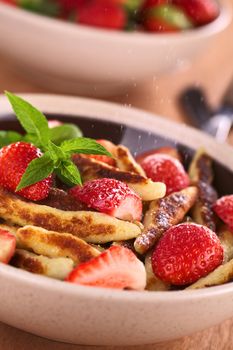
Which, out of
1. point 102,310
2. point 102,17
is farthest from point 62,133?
point 102,17

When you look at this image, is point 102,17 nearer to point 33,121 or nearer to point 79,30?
point 79,30

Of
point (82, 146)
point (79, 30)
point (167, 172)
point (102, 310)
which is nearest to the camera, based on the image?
point (102, 310)

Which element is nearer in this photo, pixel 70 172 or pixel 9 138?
pixel 70 172

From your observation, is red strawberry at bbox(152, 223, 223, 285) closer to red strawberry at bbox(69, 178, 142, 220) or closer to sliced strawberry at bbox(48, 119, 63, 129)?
red strawberry at bbox(69, 178, 142, 220)

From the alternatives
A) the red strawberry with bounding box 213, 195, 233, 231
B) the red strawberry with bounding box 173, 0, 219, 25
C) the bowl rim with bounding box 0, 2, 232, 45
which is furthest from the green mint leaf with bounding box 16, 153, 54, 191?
the red strawberry with bounding box 173, 0, 219, 25

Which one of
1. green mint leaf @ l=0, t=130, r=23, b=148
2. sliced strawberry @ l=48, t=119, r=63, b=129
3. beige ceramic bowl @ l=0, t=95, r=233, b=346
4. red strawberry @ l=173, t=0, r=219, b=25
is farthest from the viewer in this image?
red strawberry @ l=173, t=0, r=219, b=25

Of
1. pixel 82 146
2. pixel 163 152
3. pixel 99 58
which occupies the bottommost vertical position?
pixel 99 58

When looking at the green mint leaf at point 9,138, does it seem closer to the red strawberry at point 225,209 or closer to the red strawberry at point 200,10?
the red strawberry at point 225,209
